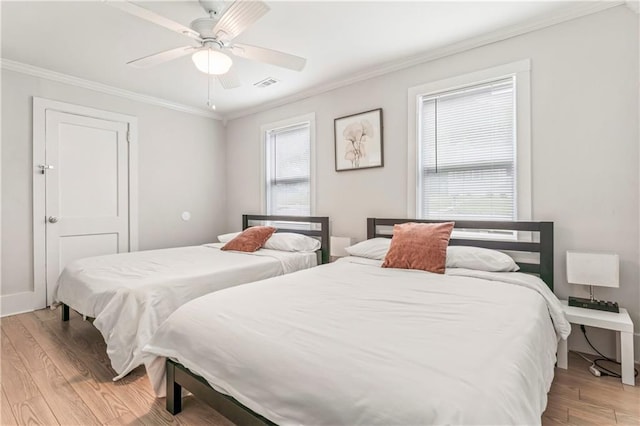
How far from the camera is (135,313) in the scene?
2.02 meters

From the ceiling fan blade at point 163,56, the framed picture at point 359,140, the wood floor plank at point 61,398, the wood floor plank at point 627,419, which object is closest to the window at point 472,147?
the framed picture at point 359,140

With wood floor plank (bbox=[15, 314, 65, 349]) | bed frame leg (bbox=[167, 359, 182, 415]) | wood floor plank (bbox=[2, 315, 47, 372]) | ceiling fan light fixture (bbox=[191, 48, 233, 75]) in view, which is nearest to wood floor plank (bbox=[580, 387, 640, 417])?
bed frame leg (bbox=[167, 359, 182, 415])

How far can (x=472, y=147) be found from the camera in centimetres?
284

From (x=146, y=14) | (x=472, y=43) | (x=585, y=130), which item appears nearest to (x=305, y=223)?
(x=472, y=43)

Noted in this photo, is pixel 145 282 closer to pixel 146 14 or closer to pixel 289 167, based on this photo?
pixel 146 14

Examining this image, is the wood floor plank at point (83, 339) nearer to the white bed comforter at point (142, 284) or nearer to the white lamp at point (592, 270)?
the white bed comforter at point (142, 284)

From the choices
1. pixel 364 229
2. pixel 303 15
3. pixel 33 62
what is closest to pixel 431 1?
pixel 303 15

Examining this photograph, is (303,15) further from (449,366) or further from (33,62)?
(33,62)

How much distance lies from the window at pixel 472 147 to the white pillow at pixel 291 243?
3.96 ft

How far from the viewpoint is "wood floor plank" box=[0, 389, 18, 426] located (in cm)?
164

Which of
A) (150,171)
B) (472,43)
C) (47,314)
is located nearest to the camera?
(472,43)

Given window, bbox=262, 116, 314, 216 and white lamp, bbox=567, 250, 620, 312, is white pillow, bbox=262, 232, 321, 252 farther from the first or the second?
white lamp, bbox=567, 250, 620, 312

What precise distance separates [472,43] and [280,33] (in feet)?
5.36

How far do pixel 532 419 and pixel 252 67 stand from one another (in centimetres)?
338
